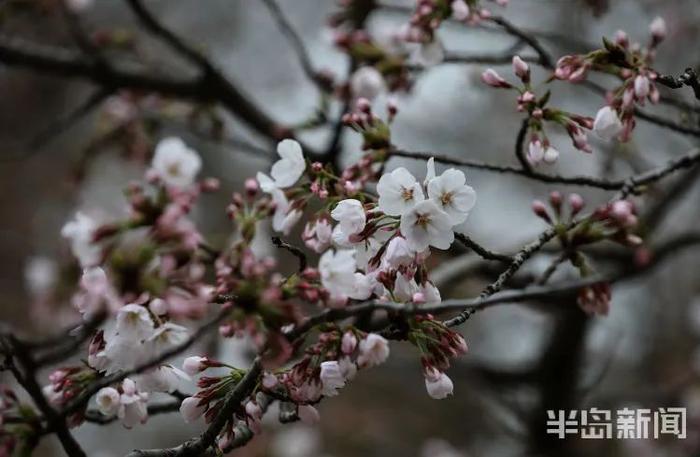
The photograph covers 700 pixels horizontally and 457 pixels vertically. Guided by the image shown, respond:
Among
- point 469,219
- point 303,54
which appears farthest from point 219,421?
point 469,219

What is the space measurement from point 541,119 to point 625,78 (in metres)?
0.20

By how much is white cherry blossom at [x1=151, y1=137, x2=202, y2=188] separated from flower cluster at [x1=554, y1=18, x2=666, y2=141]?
76 centimetres

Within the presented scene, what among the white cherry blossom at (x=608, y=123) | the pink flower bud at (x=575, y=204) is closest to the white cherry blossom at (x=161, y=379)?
the pink flower bud at (x=575, y=204)

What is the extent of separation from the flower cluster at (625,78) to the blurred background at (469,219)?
0.56 meters

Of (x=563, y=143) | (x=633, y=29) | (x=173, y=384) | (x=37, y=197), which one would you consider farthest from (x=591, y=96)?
(x=37, y=197)

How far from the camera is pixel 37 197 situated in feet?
24.5

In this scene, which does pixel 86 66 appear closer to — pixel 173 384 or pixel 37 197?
pixel 173 384

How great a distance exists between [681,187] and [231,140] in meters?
1.82

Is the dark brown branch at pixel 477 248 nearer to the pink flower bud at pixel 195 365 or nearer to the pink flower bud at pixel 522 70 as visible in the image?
the pink flower bud at pixel 522 70

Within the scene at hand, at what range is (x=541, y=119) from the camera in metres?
1.63

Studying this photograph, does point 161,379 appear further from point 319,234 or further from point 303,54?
point 303,54

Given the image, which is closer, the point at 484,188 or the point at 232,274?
the point at 232,274

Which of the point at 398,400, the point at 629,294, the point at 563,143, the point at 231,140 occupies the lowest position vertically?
the point at 398,400

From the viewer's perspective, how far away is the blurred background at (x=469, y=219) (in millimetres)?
3375
